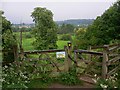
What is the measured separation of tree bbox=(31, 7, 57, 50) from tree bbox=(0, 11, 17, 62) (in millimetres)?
14880

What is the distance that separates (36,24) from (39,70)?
64.3 feet

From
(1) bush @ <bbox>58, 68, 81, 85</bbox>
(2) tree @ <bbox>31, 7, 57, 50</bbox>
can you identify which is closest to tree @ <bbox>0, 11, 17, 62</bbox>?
(1) bush @ <bbox>58, 68, 81, 85</bbox>

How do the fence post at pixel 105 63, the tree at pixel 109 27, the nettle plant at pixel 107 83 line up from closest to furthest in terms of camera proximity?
1. the nettle plant at pixel 107 83
2. the fence post at pixel 105 63
3. the tree at pixel 109 27

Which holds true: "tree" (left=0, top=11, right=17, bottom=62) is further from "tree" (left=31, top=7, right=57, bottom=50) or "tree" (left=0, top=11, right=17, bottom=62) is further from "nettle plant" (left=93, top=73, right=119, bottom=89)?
"tree" (left=31, top=7, right=57, bottom=50)

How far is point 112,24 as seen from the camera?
16.5 meters

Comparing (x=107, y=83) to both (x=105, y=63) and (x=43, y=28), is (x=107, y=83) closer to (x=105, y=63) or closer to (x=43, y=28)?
(x=105, y=63)

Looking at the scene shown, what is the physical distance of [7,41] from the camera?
11.3 meters

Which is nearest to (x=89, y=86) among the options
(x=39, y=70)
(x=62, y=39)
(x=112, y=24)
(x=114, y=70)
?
(x=114, y=70)

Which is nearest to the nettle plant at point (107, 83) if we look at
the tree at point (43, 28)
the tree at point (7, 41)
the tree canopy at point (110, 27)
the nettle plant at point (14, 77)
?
the nettle plant at point (14, 77)

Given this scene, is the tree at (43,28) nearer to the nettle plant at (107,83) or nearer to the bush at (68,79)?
the bush at (68,79)

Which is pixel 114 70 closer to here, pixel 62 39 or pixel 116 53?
pixel 116 53

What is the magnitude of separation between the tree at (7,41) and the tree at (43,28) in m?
14.9

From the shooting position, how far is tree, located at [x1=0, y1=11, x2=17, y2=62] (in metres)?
9.80

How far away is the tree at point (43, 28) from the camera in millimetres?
27969
